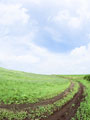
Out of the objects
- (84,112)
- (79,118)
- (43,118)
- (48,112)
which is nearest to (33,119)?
(43,118)

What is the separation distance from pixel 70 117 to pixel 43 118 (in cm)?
277

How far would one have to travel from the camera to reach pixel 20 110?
9.54 metres

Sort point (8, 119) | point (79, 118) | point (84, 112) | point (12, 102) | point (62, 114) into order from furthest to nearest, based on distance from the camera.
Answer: point (12, 102) < point (84, 112) < point (62, 114) < point (79, 118) < point (8, 119)

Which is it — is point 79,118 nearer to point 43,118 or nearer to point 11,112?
point 43,118

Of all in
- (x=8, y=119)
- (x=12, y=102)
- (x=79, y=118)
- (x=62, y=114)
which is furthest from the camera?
(x=12, y=102)

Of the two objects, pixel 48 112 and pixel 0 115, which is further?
pixel 48 112

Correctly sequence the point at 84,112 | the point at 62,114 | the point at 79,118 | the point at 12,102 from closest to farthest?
the point at 79,118 → the point at 62,114 → the point at 84,112 → the point at 12,102

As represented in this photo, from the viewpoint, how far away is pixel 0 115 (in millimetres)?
8492

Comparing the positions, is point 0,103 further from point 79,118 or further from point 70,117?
point 79,118

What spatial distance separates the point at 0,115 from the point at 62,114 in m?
6.14

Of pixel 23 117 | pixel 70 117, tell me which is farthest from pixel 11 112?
pixel 70 117

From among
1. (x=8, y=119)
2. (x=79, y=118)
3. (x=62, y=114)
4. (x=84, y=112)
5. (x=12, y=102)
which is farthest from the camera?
(x=12, y=102)

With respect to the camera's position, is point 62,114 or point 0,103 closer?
point 62,114

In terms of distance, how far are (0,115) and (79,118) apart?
299 inches
